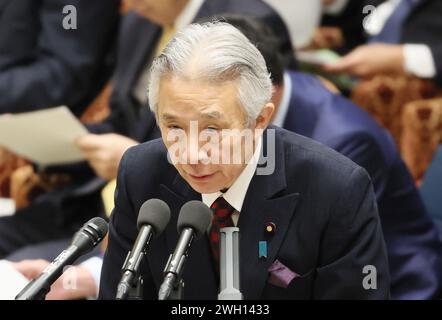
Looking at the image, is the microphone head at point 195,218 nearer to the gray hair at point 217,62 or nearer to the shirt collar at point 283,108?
the gray hair at point 217,62

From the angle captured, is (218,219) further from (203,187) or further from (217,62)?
(217,62)

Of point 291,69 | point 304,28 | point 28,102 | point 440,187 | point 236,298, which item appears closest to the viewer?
point 236,298

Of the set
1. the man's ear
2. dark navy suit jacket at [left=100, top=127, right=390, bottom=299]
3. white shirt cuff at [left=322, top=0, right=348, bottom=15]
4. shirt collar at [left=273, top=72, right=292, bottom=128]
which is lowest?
dark navy suit jacket at [left=100, top=127, right=390, bottom=299]

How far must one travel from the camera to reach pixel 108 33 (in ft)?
10.0

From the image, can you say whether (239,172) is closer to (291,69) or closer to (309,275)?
(309,275)

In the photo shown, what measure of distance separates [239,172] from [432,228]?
0.84 metres

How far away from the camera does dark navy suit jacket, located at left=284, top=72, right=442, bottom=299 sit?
221 centimetres

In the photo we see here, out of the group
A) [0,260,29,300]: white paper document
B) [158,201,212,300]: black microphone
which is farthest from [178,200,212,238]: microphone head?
[0,260,29,300]: white paper document

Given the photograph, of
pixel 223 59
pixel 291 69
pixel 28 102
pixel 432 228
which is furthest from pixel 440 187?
pixel 28 102

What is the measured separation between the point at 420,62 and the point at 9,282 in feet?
6.40

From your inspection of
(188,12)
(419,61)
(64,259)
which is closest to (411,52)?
(419,61)

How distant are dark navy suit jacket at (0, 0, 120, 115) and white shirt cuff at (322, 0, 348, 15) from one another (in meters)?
1.20

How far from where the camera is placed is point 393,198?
225 cm

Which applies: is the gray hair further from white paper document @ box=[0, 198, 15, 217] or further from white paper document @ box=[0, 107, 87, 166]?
white paper document @ box=[0, 198, 15, 217]
